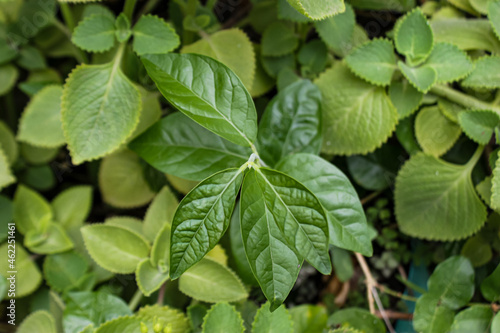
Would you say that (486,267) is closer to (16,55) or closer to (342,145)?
(342,145)

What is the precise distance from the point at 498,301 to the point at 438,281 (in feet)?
0.41

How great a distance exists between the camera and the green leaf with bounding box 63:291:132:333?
2.43ft

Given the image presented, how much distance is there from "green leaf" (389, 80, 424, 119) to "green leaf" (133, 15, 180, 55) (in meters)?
0.43

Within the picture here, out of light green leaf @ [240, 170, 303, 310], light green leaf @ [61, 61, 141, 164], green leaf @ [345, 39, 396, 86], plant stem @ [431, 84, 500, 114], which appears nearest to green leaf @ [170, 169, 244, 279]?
light green leaf @ [240, 170, 303, 310]

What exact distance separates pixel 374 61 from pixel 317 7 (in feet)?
0.89

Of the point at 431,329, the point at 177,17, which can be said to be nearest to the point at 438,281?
the point at 431,329

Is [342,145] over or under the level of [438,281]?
over

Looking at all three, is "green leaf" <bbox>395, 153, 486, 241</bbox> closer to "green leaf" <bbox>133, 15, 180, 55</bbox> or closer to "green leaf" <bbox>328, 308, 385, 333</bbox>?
"green leaf" <bbox>328, 308, 385, 333</bbox>

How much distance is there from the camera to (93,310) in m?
0.75

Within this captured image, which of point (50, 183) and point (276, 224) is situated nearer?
point (276, 224)

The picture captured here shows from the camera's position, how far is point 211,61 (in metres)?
0.58

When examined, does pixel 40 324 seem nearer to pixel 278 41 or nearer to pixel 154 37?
pixel 154 37

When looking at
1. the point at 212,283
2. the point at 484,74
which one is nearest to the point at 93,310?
the point at 212,283

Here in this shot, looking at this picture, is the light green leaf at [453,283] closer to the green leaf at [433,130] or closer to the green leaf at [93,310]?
the green leaf at [433,130]
